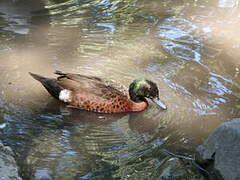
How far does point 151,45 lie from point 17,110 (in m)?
3.42

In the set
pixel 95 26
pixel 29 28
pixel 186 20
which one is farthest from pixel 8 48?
pixel 186 20

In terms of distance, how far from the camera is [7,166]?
4.23 m

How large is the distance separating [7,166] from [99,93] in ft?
7.47

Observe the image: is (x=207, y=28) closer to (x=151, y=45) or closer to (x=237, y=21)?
(x=237, y=21)

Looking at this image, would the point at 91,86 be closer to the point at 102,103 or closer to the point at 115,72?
the point at 102,103

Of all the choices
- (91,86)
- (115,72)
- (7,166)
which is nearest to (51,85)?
(91,86)

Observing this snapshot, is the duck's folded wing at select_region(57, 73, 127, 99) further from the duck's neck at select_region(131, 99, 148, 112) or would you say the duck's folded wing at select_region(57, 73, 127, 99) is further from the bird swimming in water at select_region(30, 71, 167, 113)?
the duck's neck at select_region(131, 99, 148, 112)

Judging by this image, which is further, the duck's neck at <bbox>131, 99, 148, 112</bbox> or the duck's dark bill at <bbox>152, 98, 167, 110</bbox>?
the duck's neck at <bbox>131, 99, 148, 112</bbox>

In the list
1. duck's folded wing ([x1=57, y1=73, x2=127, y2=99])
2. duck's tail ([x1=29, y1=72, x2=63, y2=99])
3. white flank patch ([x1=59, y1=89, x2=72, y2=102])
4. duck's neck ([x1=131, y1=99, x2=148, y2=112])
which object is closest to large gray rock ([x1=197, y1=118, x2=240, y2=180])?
duck's neck ([x1=131, y1=99, x2=148, y2=112])

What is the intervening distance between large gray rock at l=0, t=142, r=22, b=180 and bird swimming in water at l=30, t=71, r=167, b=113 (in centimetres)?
179

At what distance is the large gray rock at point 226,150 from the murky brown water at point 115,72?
713 mm

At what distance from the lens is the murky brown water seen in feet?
16.3

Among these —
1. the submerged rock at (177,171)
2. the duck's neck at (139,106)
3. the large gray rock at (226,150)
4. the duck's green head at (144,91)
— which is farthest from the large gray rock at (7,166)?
the duck's green head at (144,91)

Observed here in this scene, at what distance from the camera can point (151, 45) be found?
27.1 ft
